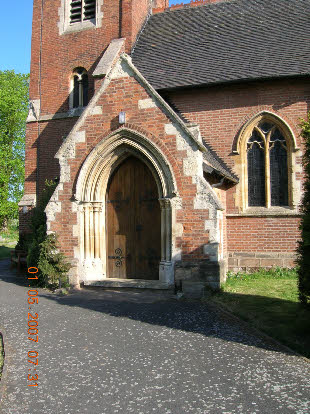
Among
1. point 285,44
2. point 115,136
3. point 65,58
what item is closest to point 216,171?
point 115,136

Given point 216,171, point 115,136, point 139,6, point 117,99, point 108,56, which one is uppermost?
point 139,6

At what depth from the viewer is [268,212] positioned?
1146cm

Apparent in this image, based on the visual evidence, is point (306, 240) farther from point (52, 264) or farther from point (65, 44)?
point (65, 44)

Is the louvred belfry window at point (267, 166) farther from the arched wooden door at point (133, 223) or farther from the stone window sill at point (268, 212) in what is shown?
the arched wooden door at point (133, 223)

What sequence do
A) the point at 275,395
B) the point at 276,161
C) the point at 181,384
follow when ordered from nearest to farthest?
the point at 275,395 → the point at 181,384 → the point at 276,161

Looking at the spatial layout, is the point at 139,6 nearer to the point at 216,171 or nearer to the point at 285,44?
the point at 285,44

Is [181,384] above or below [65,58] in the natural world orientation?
below

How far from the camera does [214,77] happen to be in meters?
11.9

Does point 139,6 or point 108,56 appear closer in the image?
point 108,56

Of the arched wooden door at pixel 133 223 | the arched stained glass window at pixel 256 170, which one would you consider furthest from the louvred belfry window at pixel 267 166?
the arched wooden door at pixel 133 223

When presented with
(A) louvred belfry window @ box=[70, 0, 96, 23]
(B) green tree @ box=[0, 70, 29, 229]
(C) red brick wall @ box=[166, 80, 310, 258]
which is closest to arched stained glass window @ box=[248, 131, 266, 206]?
(C) red brick wall @ box=[166, 80, 310, 258]

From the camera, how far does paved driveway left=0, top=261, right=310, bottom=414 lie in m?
3.66

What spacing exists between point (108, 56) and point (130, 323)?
32.0 feet

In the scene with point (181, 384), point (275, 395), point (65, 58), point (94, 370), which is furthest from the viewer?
point (65, 58)
